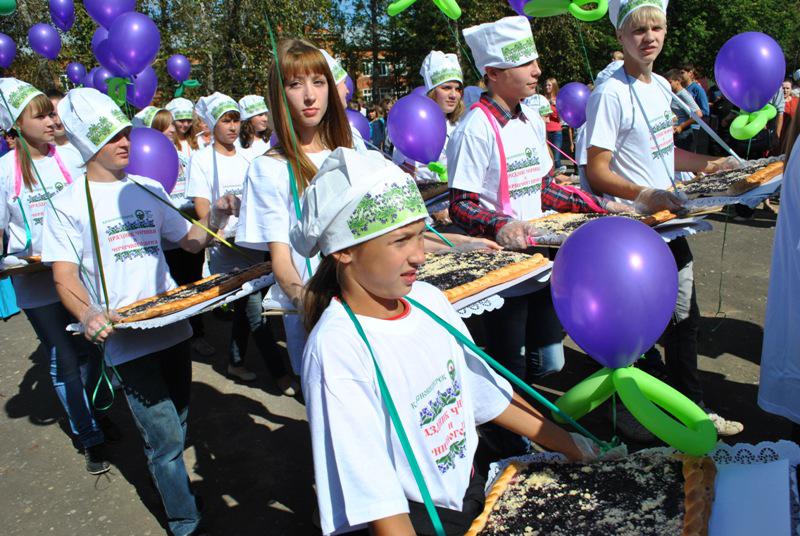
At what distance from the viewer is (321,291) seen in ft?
6.10

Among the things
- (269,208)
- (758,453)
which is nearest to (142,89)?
(269,208)

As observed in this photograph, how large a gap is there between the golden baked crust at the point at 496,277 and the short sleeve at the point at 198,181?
308 cm

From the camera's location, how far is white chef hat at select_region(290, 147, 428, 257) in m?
1.66

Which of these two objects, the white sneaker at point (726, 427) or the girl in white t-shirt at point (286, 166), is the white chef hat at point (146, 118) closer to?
the girl in white t-shirt at point (286, 166)

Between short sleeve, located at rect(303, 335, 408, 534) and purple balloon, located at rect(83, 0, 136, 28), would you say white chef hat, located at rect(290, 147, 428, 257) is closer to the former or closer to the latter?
short sleeve, located at rect(303, 335, 408, 534)

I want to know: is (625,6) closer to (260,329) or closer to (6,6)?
(260,329)

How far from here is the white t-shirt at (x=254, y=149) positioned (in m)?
5.39

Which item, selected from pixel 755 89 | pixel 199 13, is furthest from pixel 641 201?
pixel 199 13

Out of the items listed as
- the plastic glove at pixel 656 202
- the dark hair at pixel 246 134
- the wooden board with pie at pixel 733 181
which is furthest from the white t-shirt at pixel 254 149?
the wooden board with pie at pixel 733 181

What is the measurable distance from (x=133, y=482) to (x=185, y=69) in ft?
29.6

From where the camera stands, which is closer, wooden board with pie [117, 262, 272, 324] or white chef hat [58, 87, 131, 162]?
wooden board with pie [117, 262, 272, 324]

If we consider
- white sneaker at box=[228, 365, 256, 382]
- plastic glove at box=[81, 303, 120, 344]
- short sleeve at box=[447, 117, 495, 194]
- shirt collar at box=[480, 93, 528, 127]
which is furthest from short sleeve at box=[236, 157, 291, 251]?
white sneaker at box=[228, 365, 256, 382]

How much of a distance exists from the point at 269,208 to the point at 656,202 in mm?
1877

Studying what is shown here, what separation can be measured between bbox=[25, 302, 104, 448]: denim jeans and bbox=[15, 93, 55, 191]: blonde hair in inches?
36.6
